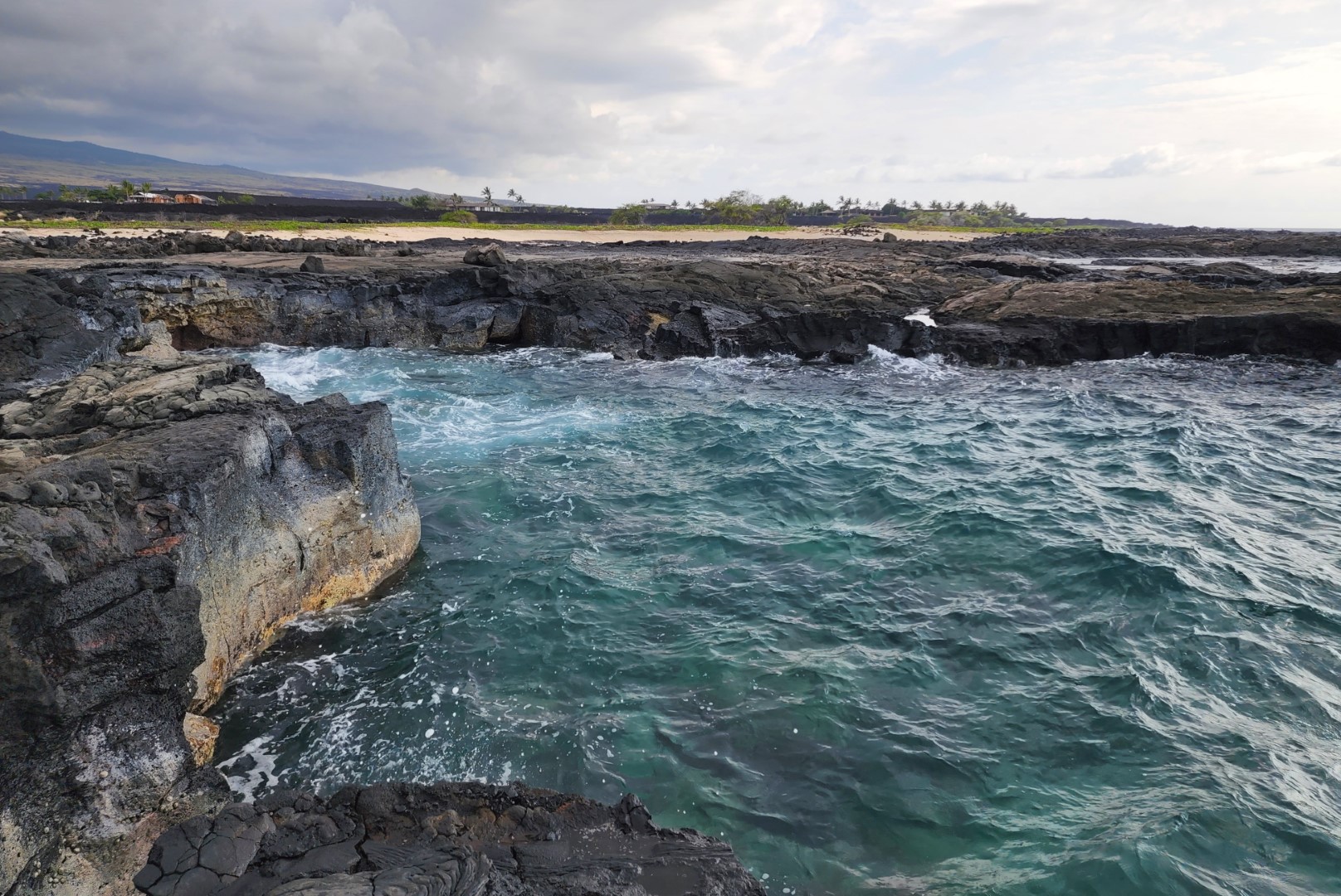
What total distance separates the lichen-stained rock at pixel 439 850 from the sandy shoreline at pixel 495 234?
3617 centimetres

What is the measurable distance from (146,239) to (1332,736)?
34942mm

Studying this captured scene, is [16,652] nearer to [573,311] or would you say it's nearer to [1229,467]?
[1229,467]

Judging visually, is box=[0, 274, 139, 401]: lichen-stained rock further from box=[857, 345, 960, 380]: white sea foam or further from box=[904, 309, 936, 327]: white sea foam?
box=[904, 309, 936, 327]: white sea foam

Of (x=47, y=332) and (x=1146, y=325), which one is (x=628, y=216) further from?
(x=47, y=332)

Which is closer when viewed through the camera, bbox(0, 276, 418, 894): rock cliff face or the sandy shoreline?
bbox(0, 276, 418, 894): rock cliff face

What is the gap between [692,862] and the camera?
3.73 m

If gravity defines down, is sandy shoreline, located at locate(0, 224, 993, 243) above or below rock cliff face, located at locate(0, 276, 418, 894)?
above

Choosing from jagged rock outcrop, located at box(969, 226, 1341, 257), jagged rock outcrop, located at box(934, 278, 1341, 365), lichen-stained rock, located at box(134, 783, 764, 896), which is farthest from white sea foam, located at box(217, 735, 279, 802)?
jagged rock outcrop, located at box(969, 226, 1341, 257)

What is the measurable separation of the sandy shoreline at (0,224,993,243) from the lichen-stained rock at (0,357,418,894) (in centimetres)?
3102

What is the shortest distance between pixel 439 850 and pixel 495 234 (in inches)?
2159

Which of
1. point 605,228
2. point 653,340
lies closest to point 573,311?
point 653,340

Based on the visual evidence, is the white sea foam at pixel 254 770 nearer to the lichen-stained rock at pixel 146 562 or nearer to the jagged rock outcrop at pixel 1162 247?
the lichen-stained rock at pixel 146 562

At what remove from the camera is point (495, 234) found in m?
53.8

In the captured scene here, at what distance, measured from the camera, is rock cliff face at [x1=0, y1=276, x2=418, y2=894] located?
415 cm
